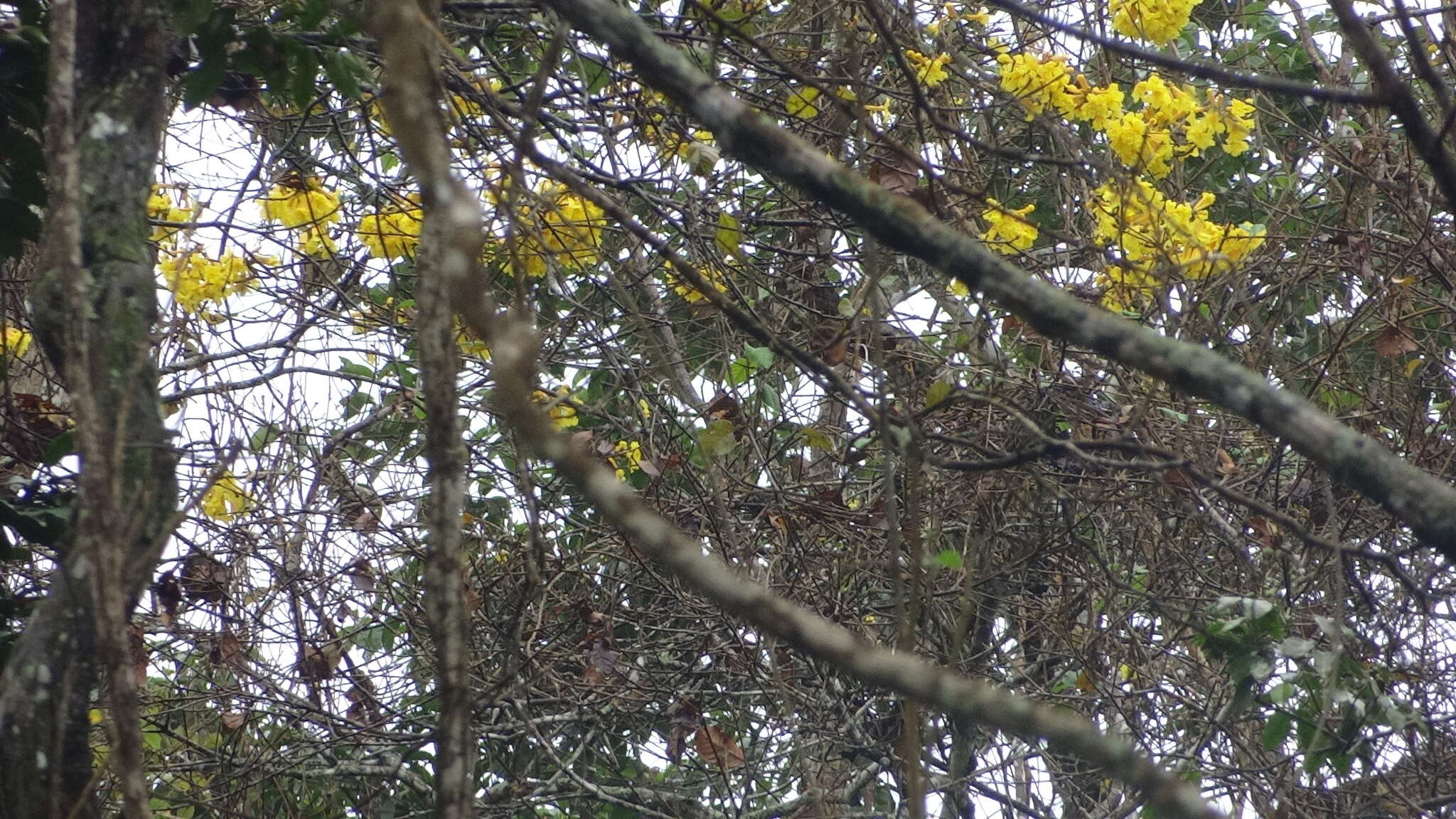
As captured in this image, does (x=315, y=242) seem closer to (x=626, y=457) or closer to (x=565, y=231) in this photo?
(x=565, y=231)

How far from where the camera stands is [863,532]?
12.3 ft

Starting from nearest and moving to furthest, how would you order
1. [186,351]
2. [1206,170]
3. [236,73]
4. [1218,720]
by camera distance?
[236,73] → [1218,720] → [186,351] → [1206,170]

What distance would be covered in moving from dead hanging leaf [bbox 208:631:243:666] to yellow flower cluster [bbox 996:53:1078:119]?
255 centimetres

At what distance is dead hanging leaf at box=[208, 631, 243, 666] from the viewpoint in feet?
11.6

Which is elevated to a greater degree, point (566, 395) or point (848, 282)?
point (848, 282)

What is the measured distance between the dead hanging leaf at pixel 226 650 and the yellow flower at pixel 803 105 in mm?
2072

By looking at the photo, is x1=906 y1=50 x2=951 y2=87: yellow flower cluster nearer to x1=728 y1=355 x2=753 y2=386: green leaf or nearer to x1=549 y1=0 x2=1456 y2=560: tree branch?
x1=728 y1=355 x2=753 y2=386: green leaf

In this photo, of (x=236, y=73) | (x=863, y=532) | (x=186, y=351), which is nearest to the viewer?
(x=236, y=73)

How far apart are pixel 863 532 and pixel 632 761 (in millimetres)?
1366

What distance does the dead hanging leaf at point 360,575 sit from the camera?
3.58 meters

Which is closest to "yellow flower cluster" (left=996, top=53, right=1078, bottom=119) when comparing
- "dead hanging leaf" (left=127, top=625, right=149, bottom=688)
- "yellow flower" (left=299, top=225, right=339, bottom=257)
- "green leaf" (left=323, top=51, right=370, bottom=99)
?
"green leaf" (left=323, top=51, right=370, bottom=99)

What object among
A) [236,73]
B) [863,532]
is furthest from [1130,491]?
[236,73]

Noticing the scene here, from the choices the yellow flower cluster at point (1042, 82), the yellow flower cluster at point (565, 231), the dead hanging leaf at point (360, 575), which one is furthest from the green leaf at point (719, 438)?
the yellow flower cluster at point (1042, 82)

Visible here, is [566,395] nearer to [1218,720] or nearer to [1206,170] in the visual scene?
[1218,720]
